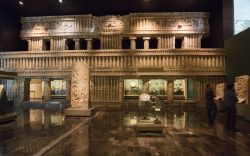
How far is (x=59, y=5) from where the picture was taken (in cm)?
2073

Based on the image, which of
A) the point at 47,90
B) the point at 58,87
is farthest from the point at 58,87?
the point at 47,90

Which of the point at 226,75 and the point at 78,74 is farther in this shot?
the point at 226,75

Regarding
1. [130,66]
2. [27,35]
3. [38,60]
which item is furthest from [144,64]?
[27,35]

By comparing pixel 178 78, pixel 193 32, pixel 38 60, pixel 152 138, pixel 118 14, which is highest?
pixel 118 14

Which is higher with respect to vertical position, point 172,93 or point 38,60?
point 38,60

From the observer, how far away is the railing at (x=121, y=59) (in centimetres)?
1911

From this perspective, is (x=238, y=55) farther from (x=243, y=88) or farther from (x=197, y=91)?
(x=197, y=91)

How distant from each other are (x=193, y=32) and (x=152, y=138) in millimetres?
14733

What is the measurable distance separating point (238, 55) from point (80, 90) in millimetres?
10276

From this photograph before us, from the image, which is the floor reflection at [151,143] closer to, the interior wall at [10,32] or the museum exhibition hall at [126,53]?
the museum exhibition hall at [126,53]

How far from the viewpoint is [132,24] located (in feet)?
68.6

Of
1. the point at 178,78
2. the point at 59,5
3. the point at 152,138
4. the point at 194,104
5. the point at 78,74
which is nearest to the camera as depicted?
the point at 152,138

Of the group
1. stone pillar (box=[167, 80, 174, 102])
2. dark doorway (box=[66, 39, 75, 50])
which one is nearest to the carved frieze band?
dark doorway (box=[66, 39, 75, 50])

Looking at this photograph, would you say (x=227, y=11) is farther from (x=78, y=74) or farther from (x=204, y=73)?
(x=78, y=74)
